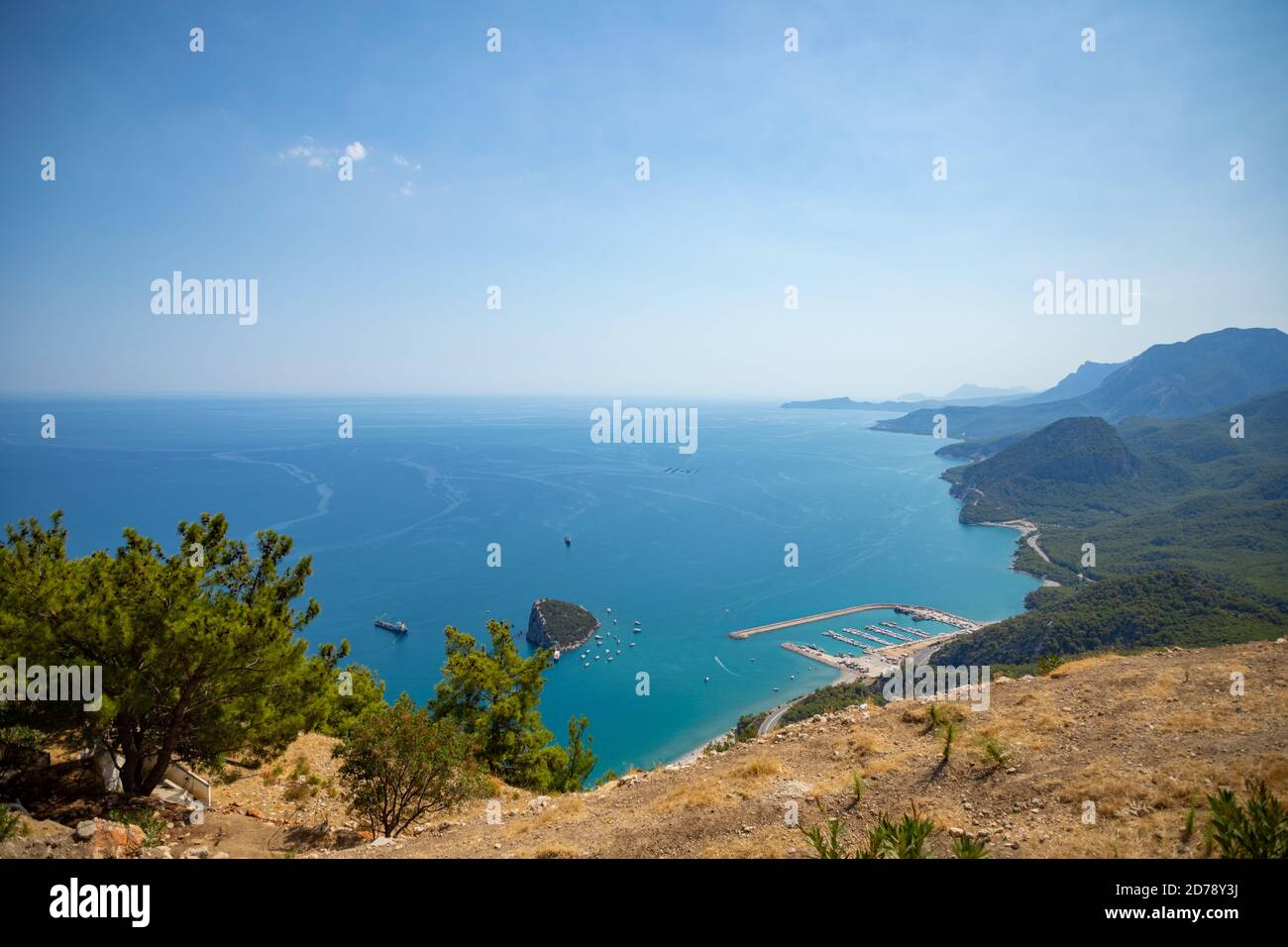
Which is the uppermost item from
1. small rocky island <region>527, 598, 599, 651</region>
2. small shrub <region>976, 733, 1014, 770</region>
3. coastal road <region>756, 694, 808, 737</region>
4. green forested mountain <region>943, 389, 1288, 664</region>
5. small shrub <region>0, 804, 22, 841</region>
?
small shrub <region>0, 804, 22, 841</region>

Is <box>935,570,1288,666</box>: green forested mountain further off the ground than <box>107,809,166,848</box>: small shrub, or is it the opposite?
<box>107,809,166,848</box>: small shrub

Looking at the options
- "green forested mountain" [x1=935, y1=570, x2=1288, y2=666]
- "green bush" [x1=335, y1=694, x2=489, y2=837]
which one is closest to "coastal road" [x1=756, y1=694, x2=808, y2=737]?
"green forested mountain" [x1=935, y1=570, x2=1288, y2=666]

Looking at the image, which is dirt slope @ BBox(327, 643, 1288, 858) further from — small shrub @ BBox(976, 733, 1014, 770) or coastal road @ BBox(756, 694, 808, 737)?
coastal road @ BBox(756, 694, 808, 737)

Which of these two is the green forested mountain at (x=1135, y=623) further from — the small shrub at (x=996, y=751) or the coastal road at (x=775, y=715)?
the small shrub at (x=996, y=751)

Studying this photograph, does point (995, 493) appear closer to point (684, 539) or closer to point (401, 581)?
point (684, 539)

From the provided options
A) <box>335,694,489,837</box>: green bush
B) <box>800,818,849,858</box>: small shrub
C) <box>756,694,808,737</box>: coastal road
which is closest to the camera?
<box>800,818,849,858</box>: small shrub

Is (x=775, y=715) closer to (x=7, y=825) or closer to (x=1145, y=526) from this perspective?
(x=7, y=825)
